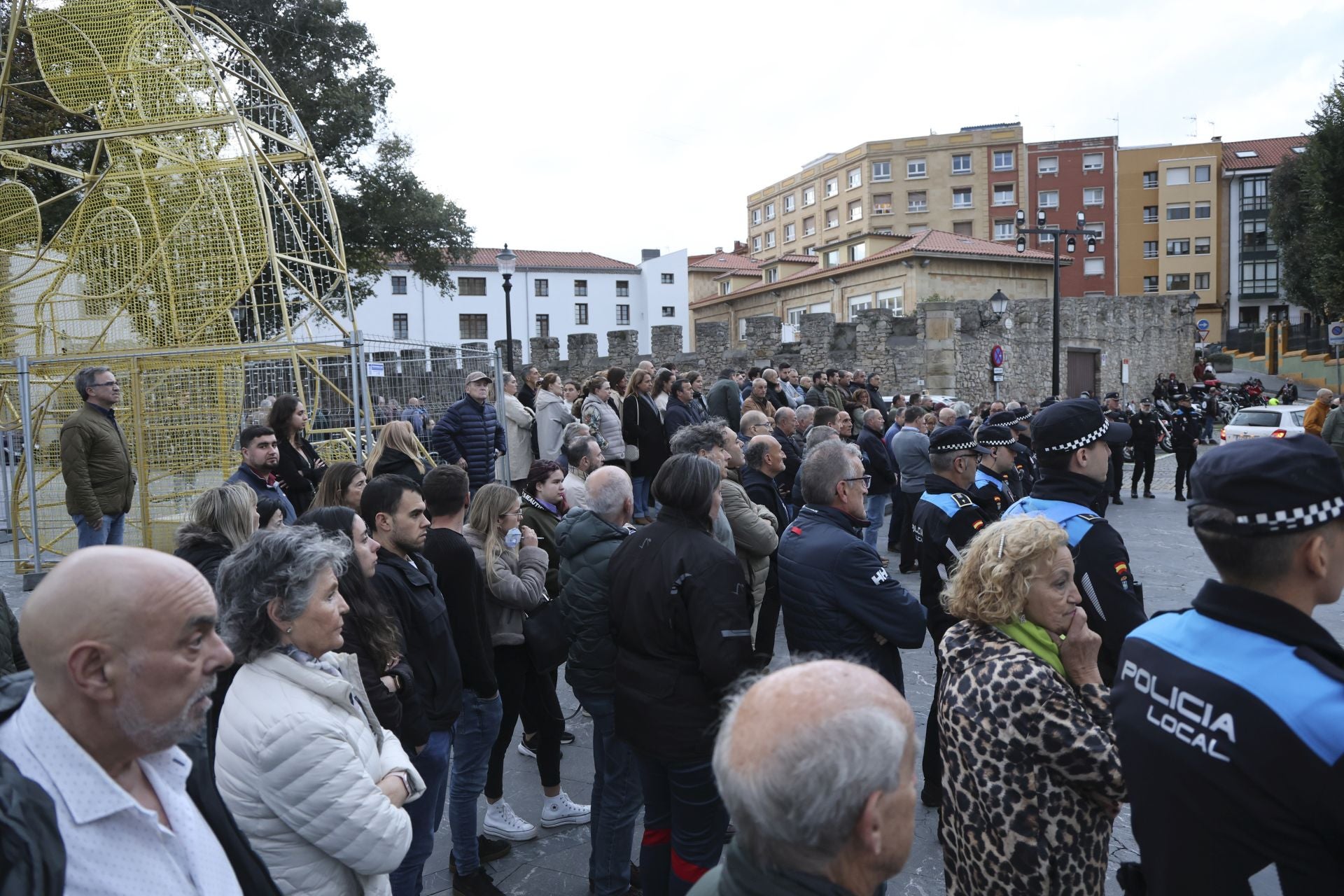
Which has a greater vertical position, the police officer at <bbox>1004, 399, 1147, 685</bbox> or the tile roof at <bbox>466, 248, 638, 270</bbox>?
the tile roof at <bbox>466, 248, 638, 270</bbox>

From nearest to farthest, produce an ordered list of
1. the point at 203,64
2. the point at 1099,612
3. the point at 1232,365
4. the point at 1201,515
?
the point at 1201,515
the point at 1099,612
the point at 203,64
the point at 1232,365

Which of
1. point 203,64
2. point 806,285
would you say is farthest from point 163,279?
point 806,285

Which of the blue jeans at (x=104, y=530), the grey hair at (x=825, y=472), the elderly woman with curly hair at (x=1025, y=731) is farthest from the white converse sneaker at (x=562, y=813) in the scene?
the blue jeans at (x=104, y=530)

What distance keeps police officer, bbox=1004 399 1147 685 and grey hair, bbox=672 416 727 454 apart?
76.4 inches

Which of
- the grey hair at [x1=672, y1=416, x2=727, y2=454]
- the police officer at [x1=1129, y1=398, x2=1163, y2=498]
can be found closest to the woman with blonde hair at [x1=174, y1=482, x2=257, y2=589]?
the grey hair at [x1=672, y1=416, x2=727, y2=454]

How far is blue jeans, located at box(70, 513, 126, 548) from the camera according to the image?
6906 millimetres

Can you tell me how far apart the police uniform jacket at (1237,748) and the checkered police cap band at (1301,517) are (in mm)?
134

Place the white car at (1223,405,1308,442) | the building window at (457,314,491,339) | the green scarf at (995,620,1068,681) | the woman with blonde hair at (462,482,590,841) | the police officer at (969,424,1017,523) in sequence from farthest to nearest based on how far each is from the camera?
the building window at (457,314,491,339) < the white car at (1223,405,1308,442) < the police officer at (969,424,1017,523) < the woman with blonde hair at (462,482,590,841) < the green scarf at (995,620,1068,681)

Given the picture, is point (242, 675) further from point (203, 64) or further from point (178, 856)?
point (203, 64)

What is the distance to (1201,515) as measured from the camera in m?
1.80

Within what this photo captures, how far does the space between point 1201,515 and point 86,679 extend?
2037mm

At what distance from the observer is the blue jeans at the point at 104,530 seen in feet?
22.7

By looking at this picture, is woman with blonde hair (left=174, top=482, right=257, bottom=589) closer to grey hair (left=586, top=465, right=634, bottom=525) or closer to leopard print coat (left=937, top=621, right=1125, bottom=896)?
grey hair (left=586, top=465, right=634, bottom=525)

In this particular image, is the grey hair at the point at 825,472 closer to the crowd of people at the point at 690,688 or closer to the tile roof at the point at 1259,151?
the crowd of people at the point at 690,688
